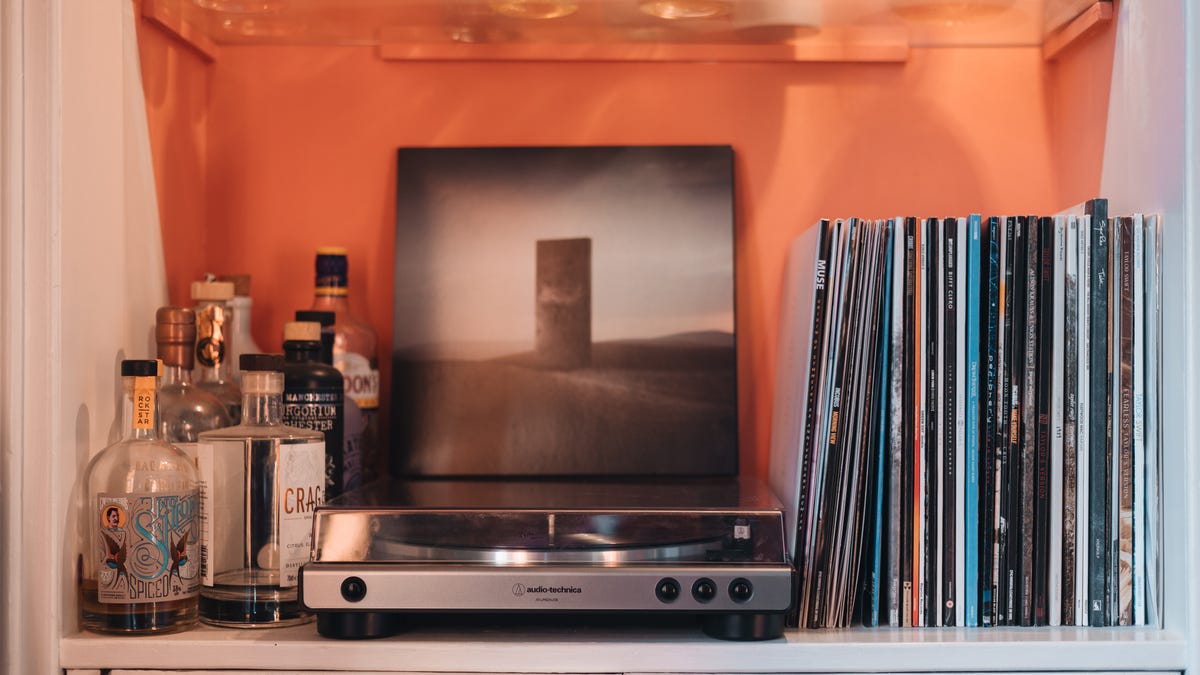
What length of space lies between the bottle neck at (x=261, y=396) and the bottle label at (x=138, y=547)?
11 cm

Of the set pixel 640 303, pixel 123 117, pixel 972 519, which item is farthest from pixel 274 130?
pixel 972 519

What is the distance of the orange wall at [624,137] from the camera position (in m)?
1.40

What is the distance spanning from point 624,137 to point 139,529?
0.76 meters

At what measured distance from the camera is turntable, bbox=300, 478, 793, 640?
3.13ft

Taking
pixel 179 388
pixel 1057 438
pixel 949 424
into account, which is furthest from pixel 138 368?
pixel 1057 438

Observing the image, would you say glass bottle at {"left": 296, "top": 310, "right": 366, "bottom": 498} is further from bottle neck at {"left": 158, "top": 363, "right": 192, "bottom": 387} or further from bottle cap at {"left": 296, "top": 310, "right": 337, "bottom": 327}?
bottle neck at {"left": 158, "top": 363, "right": 192, "bottom": 387}

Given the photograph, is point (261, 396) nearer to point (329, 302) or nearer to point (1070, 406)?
point (329, 302)

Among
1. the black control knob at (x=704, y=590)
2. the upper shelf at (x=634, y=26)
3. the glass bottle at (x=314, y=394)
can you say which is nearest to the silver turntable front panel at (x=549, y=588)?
the black control knob at (x=704, y=590)

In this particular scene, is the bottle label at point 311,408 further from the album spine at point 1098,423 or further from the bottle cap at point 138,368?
the album spine at point 1098,423

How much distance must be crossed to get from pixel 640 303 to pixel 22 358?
0.70 metres

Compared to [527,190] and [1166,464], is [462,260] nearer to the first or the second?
[527,190]

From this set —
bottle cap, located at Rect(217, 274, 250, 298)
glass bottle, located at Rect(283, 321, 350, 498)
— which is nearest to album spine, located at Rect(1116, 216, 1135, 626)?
glass bottle, located at Rect(283, 321, 350, 498)

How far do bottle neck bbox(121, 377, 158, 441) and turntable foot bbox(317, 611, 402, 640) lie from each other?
25 centimetres

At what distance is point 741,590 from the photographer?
95 centimetres
